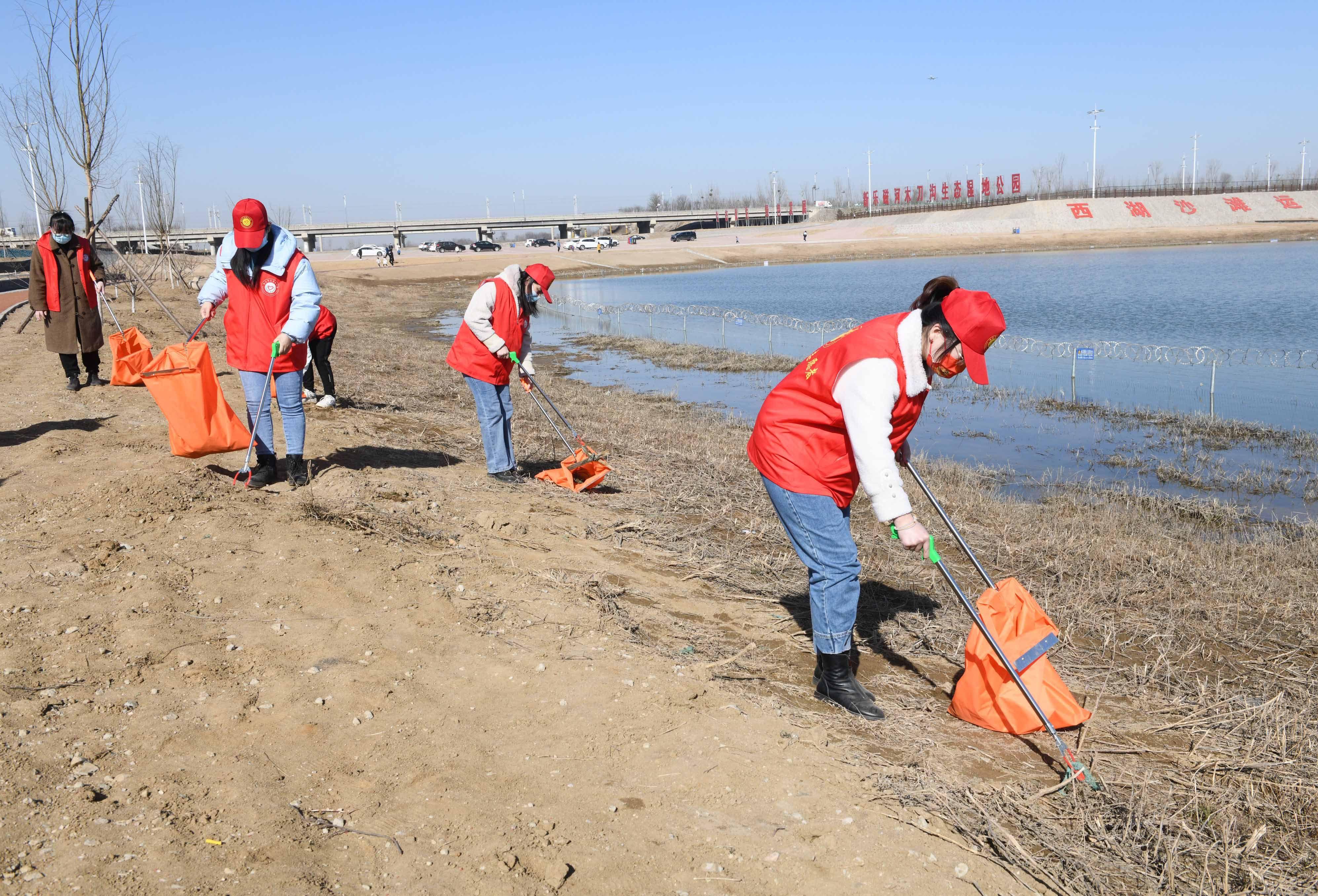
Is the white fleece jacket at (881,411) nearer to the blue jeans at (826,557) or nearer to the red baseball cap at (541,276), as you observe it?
the blue jeans at (826,557)

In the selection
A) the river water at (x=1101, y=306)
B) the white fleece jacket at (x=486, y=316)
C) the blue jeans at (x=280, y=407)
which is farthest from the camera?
the river water at (x=1101, y=306)

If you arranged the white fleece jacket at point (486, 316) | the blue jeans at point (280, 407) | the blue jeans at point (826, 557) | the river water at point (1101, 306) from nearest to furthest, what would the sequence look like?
1. the blue jeans at point (826, 557)
2. the blue jeans at point (280, 407)
3. the white fleece jacket at point (486, 316)
4. the river water at point (1101, 306)

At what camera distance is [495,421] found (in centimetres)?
729

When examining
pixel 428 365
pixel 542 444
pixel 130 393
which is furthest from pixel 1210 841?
pixel 428 365

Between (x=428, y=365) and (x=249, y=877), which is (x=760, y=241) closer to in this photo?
(x=428, y=365)

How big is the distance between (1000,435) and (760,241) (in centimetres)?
6794

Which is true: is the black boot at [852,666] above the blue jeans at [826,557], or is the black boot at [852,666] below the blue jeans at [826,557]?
below

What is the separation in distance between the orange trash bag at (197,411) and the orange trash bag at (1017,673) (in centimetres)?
459

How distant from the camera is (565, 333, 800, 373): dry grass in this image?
61.9 ft

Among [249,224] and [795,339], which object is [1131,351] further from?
[249,224]

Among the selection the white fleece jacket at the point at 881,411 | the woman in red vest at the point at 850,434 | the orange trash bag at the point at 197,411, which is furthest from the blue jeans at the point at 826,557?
the orange trash bag at the point at 197,411

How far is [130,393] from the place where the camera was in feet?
31.0

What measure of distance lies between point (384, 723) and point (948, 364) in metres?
2.50

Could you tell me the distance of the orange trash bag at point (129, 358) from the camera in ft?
31.2
